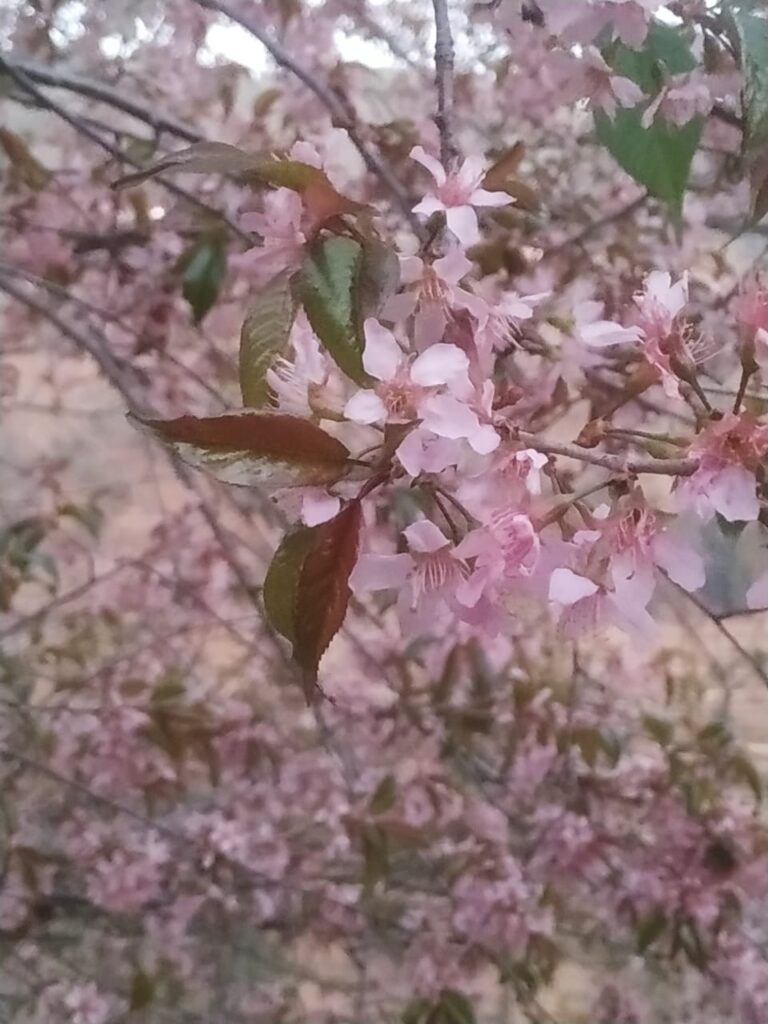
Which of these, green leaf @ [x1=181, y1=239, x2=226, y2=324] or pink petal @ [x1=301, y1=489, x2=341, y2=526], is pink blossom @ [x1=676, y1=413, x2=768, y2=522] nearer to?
pink petal @ [x1=301, y1=489, x2=341, y2=526]

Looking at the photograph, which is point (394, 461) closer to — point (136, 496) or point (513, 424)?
point (513, 424)

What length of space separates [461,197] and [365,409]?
9cm

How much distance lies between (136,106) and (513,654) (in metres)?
0.49

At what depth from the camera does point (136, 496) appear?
113 centimetres

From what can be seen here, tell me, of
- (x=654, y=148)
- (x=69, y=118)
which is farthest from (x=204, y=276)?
(x=654, y=148)

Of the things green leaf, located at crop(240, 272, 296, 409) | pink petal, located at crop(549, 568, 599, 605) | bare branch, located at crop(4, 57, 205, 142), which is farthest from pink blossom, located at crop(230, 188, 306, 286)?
bare branch, located at crop(4, 57, 205, 142)

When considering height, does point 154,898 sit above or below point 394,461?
below

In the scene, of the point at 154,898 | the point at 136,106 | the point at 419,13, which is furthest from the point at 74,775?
the point at 419,13

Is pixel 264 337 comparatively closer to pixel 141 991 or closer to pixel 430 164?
pixel 430 164

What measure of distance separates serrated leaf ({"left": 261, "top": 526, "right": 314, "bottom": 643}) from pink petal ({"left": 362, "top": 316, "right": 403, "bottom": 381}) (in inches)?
→ 1.8

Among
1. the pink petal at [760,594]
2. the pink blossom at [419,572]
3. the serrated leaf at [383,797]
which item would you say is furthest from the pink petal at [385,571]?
the serrated leaf at [383,797]

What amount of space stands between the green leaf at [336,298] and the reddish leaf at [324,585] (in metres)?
0.06

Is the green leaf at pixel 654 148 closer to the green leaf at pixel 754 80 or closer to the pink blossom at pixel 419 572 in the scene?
the green leaf at pixel 754 80

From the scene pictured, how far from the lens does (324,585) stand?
0.27 metres
